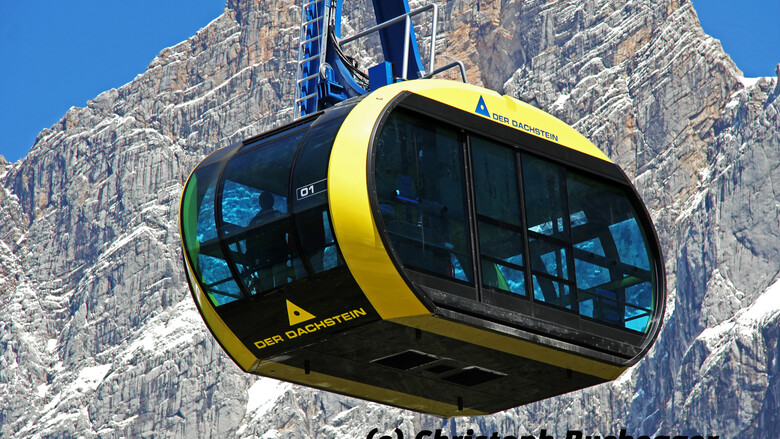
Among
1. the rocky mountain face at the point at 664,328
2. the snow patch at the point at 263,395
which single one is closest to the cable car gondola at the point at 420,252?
the rocky mountain face at the point at 664,328

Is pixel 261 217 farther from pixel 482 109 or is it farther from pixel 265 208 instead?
pixel 482 109

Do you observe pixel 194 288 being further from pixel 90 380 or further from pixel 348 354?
pixel 90 380

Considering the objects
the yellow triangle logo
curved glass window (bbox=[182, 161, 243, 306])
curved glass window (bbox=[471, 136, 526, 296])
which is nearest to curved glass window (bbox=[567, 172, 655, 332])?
curved glass window (bbox=[471, 136, 526, 296])

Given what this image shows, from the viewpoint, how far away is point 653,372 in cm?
15150

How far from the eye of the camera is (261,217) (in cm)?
1598

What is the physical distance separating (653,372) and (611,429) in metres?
7.88

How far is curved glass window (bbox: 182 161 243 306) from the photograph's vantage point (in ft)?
54.5

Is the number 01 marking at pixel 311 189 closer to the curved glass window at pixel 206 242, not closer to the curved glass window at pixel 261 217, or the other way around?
the curved glass window at pixel 261 217

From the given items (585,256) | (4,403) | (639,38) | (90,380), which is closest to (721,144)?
(639,38)

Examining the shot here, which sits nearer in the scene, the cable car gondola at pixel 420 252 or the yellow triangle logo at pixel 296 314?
the cable car gondola at pixel 420 252

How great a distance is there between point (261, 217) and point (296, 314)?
120 cm

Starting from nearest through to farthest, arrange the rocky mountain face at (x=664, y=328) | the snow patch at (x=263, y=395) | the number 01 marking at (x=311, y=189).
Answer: the number 01 marking at (x=311, y=189), the rocky mountain face at (x=664, y=328), the snow patch at (x=263, y=395)

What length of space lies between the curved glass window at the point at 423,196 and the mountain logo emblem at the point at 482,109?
0.87m

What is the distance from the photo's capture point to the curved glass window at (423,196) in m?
15.4
